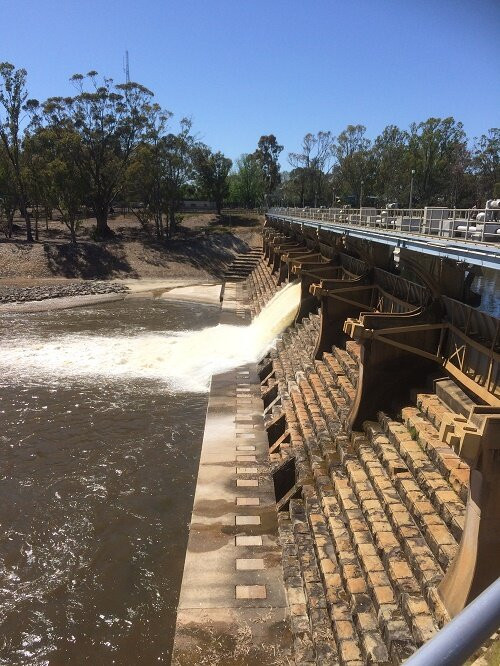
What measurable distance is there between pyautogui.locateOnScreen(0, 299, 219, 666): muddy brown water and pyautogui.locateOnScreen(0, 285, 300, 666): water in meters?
0.03

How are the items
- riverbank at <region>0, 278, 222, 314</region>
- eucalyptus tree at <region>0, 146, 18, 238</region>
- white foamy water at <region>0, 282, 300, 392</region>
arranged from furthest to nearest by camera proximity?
eucalyptus tree at <region>0, 146, 18, 238</region>, riverbank at <region>0, 278, 222, 314</region>, white foamy water at <region>0, 282, 300, 392</region>

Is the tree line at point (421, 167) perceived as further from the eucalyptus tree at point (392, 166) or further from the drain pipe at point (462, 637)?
the drain pipe at point (462, 637)

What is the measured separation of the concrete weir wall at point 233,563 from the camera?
7.52 metres

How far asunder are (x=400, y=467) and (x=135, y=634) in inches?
215

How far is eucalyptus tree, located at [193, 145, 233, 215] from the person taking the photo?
7019 cm

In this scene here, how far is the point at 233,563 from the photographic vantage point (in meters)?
9.25

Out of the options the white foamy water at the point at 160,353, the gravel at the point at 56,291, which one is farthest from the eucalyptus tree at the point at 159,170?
the white foamy water at the point at 160,353

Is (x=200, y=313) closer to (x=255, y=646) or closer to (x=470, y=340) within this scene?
(x=470, y=340)

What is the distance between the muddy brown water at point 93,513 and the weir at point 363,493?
0.71m

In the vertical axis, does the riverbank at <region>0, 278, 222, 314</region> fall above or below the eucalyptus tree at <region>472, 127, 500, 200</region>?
below

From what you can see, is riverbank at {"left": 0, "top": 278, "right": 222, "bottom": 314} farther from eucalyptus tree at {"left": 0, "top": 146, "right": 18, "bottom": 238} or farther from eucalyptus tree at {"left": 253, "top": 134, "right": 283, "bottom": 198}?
eucalyptus tree at {"left": 253, "top": 134, "right": 283, "bottom": 198}

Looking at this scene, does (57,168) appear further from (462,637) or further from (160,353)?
(462,637)

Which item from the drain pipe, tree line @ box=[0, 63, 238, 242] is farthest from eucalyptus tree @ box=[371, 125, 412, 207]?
the drain pipe

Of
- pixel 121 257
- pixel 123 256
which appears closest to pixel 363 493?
pixel 121 257
